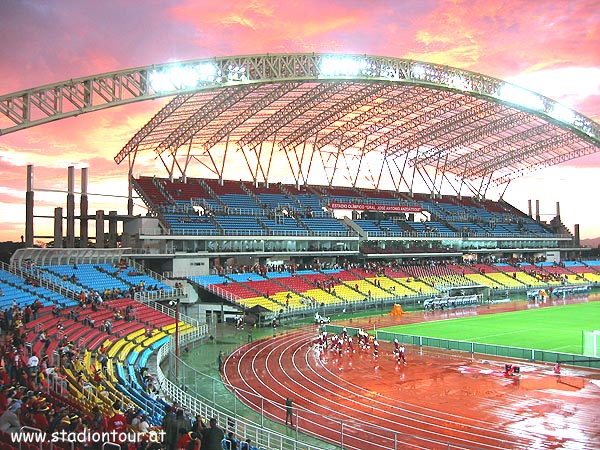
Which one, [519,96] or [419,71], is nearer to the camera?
[419,71]

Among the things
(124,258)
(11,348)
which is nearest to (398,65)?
(124,258)

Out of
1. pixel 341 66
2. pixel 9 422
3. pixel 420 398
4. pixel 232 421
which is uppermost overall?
pixel 341 66

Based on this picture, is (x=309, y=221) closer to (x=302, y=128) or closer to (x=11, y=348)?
(x=302, y=128)

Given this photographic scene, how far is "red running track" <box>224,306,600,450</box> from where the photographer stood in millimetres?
20500

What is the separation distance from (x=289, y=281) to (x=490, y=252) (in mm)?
39974

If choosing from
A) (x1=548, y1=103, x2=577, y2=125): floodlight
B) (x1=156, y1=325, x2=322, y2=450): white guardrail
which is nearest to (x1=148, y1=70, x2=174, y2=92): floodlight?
(x1=156, y1=325, x2=322, y2=450): white guardrail

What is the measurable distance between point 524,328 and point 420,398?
2306cm

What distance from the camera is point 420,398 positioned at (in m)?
26.0

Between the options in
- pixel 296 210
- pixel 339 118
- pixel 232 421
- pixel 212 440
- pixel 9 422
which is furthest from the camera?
pixel 296 210

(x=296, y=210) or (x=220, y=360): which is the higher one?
(x=296, y=210)

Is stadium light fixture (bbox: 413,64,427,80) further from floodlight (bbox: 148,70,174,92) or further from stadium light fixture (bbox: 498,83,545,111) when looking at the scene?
floodlight (bbox: 148,70,174,92)

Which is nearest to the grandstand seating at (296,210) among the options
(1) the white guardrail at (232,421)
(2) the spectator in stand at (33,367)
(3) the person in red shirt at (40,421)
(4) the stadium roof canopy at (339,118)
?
(4) the stadium roof canopy at (339,118)

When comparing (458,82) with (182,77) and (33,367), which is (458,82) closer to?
(182,77)

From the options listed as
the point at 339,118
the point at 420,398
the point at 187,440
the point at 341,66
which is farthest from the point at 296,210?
the point at 187,440
